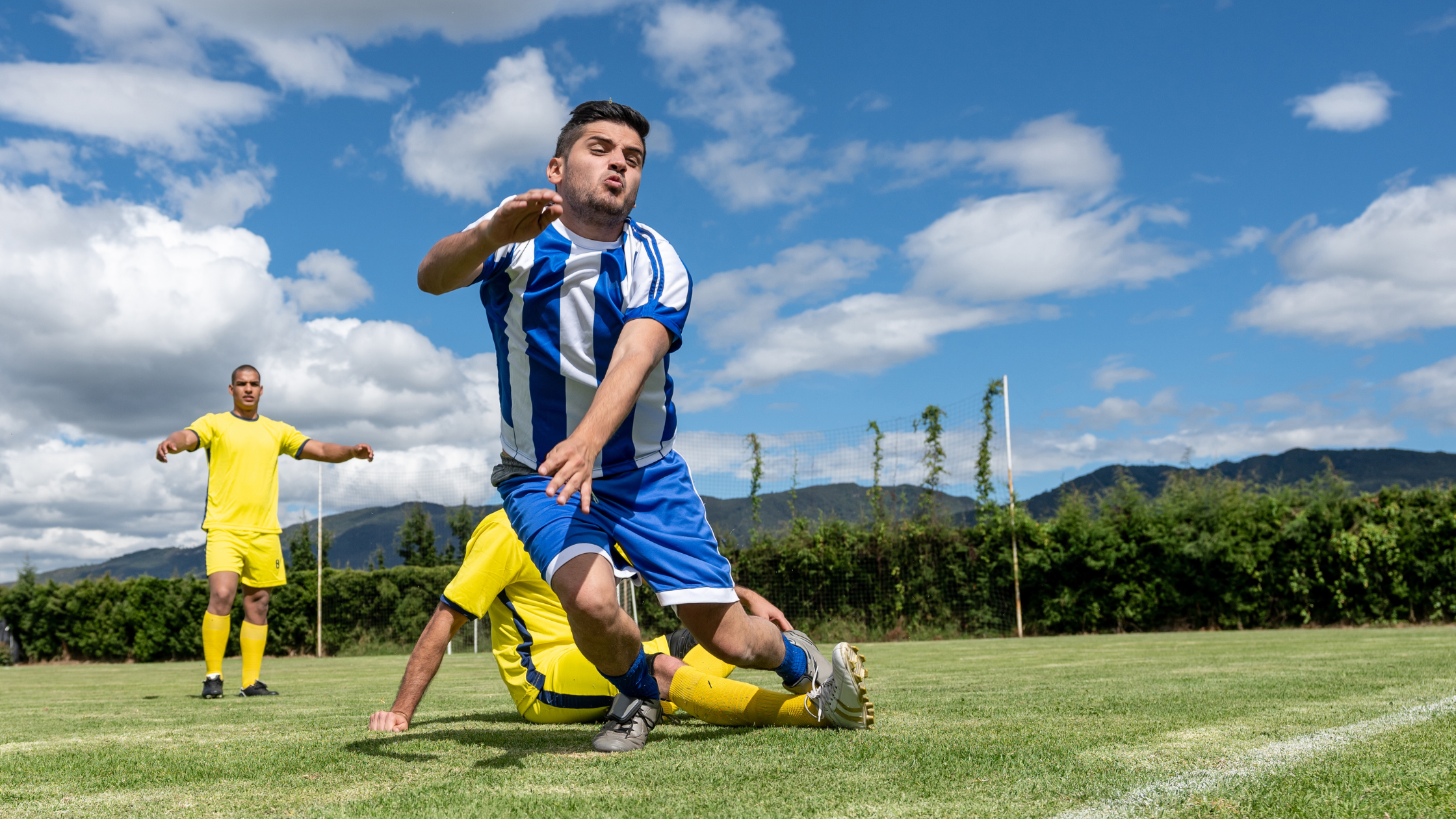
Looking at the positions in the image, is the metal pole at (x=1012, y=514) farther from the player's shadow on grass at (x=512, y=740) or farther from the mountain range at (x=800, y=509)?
the player's shadow on grass at (x=512, y=740)

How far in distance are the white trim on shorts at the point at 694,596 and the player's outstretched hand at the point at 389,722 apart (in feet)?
4.63

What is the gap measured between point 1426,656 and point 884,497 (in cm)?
1038

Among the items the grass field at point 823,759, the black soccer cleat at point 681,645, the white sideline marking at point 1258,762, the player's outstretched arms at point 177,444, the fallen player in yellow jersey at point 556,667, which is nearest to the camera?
the white sideline marking at point 1258,762

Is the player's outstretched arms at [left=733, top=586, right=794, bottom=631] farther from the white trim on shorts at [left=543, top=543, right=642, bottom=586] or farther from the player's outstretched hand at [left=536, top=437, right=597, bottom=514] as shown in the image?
the player's outstretched hand at [left=536, top=437, right=597, bottom=514]

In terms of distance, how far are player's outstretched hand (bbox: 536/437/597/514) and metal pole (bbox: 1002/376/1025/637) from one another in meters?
13.6

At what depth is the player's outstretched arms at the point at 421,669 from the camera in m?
3.74

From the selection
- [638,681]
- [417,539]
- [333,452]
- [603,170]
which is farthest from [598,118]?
[417,539]

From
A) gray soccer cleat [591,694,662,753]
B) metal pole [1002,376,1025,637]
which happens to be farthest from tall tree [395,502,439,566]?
gray soccer cleat [591,694,662,753]

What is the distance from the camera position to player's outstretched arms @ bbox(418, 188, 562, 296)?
101 inches

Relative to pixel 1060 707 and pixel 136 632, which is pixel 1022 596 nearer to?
pixel 1060 707

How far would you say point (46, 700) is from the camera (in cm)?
659

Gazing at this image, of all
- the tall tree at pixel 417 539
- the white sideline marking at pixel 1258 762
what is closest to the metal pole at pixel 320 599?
the tall tree at pixel 417 539

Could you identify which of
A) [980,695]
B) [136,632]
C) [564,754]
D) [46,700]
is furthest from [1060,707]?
[136,632]

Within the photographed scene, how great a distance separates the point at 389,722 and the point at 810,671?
1.67m
